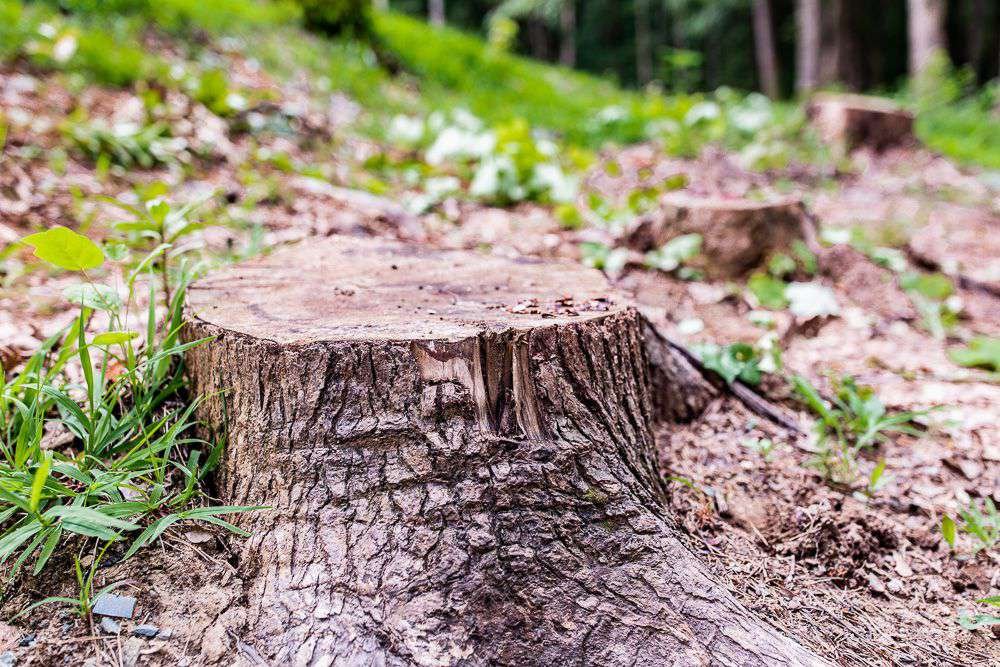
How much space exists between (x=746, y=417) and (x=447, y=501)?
1.23m

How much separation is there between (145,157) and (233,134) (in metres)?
0.79

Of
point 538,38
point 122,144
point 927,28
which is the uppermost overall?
point 538,38

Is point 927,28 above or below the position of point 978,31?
below

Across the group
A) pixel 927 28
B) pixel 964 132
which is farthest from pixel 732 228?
pixel 927 28

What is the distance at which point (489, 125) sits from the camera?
584cm

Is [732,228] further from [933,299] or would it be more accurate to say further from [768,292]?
[933,299]

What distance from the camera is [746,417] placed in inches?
86.3

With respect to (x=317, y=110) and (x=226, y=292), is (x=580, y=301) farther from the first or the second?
(x=317, y=110)

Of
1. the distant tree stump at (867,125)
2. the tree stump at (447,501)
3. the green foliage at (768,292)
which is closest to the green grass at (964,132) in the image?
the distant tree stump at (867,125)

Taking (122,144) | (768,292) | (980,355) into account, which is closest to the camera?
(980,355)

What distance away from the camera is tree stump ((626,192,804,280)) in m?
3.09

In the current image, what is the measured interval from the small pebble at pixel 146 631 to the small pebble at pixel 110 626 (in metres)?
0.03

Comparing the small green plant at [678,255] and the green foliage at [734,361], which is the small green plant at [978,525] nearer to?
the green foliage at [734,361]

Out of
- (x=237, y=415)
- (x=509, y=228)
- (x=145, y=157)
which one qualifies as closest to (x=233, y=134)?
(x=145, y=157)
